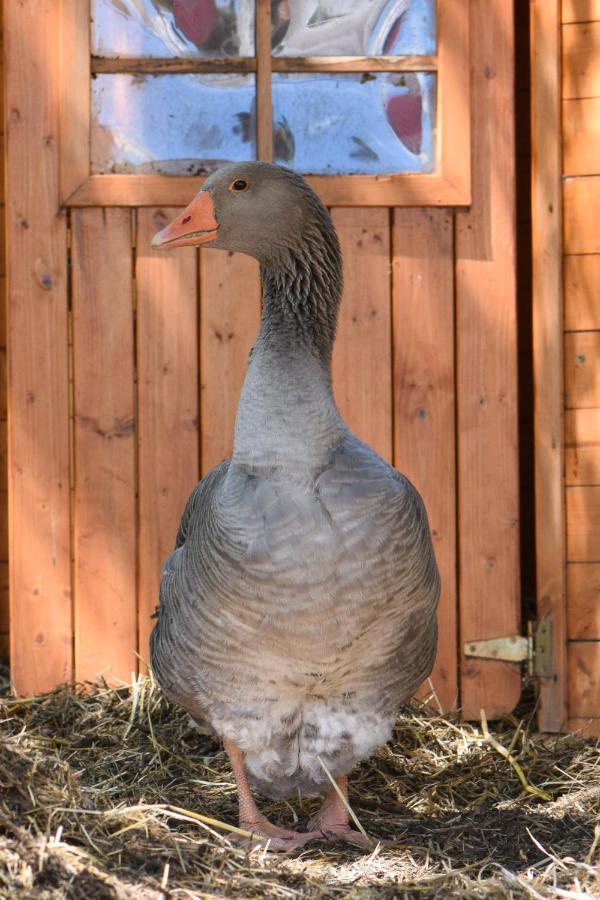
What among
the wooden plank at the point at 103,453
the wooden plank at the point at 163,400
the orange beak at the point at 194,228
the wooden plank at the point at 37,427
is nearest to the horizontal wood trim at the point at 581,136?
the wooden plank at the point at 163,400

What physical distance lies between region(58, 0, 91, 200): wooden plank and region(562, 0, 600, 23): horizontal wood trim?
6.72ft

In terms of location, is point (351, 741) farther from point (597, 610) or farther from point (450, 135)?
point (450, 135)

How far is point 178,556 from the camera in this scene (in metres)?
4.20

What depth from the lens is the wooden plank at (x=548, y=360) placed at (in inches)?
196

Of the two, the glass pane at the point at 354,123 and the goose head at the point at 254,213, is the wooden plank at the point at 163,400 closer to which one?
the glass pane at the point at 354,123

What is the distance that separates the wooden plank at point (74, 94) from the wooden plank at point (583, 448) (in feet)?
7.77

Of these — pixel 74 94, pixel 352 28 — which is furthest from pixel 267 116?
pixel 74 94

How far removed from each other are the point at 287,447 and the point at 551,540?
1790 millimetres

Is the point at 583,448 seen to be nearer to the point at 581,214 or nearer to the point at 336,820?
the point at 581,214

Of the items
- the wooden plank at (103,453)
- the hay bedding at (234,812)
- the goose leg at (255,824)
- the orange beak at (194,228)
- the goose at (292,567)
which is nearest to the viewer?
the hay bedding at (234,812)

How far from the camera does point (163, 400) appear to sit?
506cm

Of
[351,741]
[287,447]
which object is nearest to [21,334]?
[287,447]

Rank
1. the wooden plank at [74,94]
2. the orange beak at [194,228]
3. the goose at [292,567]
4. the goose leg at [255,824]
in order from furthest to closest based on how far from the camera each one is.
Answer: the wooden plank at [74,94] → the orange beak at [194,228] → the goose leg at [255,824] → the goose at [292,567]

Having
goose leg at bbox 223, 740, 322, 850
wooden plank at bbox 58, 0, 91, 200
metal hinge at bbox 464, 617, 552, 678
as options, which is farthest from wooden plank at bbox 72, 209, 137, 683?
metal hinge at bbox 464, 617, 552, 678
